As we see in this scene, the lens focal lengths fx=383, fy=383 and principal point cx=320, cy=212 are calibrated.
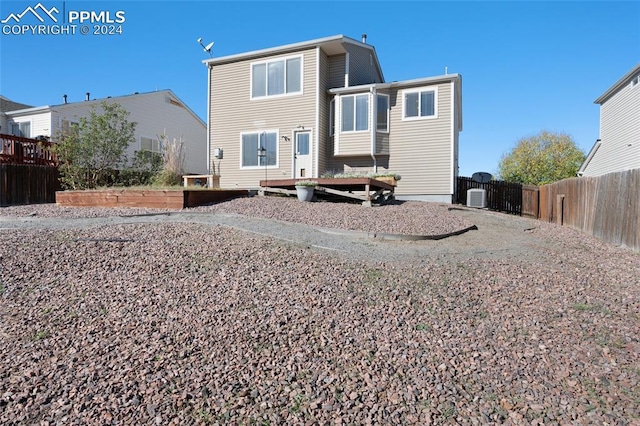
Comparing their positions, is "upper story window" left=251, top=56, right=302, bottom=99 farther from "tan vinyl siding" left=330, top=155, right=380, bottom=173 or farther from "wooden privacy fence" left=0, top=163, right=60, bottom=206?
"wooden privacy fence" left=0, top=163, right=60, bottom=206

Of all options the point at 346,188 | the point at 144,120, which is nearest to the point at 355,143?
the point at 346,188

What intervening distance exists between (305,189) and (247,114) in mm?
6642

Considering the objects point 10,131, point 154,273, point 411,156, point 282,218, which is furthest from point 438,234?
point 10,131

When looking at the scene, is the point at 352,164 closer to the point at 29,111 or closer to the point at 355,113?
the point at 355,113

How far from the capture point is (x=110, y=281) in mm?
3951

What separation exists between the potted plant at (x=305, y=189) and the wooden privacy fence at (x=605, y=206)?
6752 mm

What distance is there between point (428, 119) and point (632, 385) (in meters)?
12.6

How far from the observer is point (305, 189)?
34.7 ft

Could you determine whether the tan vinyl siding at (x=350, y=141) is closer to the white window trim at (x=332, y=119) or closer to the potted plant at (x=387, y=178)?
the white window trim at (x=332, y=119)

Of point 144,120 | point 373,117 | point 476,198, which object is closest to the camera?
point 373,117

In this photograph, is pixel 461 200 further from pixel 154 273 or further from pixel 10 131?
pixel 10 131

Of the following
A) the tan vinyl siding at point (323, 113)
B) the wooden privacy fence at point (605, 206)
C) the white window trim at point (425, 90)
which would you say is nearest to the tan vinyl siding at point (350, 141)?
the tan vinyl siding at point (323, 113)

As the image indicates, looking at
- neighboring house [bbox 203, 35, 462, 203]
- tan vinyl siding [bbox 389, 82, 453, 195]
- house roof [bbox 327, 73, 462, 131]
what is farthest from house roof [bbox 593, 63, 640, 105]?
tan vinyl siding [bbox 389, 82, 453, 195]

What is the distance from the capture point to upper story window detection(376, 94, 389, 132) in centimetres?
1456
